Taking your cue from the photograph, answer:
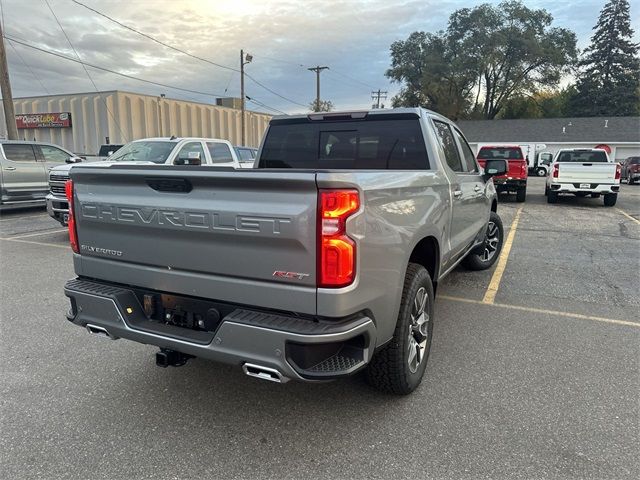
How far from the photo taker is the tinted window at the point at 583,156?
52.7 ft

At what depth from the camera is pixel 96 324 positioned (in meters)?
2.90

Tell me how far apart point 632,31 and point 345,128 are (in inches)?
3038

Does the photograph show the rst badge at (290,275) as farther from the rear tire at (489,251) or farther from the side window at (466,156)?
the rear tire at (489,251)

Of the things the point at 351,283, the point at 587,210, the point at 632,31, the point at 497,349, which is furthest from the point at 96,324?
the point at 632,31

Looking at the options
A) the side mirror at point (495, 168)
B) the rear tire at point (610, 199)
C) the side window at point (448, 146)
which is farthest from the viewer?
the rear tire at point (610, 199)

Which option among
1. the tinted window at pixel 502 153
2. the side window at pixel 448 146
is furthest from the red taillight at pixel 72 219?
the tinted window at pixel 502 153

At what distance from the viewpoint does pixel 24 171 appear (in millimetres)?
12062

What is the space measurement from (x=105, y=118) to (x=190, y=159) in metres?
23.3

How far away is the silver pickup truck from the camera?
229cm

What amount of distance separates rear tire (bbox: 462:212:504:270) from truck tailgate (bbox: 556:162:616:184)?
996 centimetres

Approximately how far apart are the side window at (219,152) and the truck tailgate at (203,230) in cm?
827

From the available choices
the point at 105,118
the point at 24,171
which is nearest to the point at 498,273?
the point at 24,171

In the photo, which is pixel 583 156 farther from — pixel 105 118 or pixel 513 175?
pixel 105 118

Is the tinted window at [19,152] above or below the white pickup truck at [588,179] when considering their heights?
above
